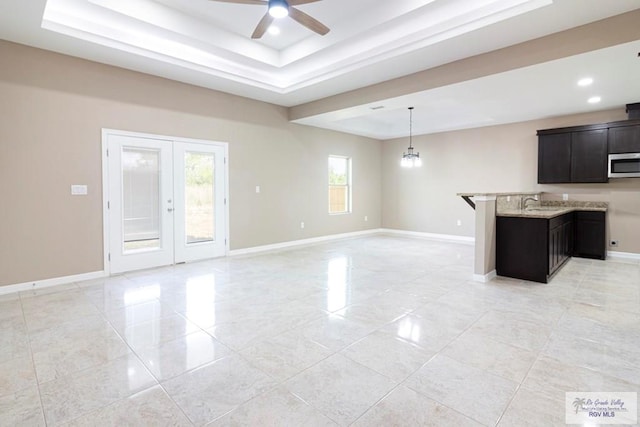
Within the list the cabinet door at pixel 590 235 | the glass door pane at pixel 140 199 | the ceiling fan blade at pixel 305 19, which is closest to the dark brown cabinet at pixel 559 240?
the cabinet door at pixel 590 235

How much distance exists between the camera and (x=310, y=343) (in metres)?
2.67

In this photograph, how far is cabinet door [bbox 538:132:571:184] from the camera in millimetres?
6211

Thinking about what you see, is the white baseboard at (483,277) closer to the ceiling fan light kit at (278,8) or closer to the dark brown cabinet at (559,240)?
the dark brown cabinet at (559,240)

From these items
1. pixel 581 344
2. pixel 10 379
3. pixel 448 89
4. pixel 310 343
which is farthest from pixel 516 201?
pixel 10 379

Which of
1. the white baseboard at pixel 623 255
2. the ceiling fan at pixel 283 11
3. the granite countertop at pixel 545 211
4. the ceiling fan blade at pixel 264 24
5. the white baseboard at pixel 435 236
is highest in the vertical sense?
the ceiling fan blade at pixel 264 24

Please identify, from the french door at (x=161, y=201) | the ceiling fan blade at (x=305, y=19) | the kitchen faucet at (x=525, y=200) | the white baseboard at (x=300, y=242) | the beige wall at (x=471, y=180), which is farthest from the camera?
the white baseboard at (x=300, y=242)

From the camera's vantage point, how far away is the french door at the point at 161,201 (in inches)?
187

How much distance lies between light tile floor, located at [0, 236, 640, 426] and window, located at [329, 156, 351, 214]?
4143 mm

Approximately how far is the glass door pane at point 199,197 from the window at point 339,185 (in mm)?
3330

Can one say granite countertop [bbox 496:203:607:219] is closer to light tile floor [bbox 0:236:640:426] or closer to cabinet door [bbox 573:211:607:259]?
cabinet door [bbox 573:211:607:259]

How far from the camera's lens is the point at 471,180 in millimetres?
7898

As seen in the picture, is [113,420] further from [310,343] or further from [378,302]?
[378,302]

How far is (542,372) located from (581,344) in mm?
724

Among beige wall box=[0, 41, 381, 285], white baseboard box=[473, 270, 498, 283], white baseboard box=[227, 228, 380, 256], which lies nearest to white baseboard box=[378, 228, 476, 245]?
white baseboard box=[227, 228, 380, 256]
